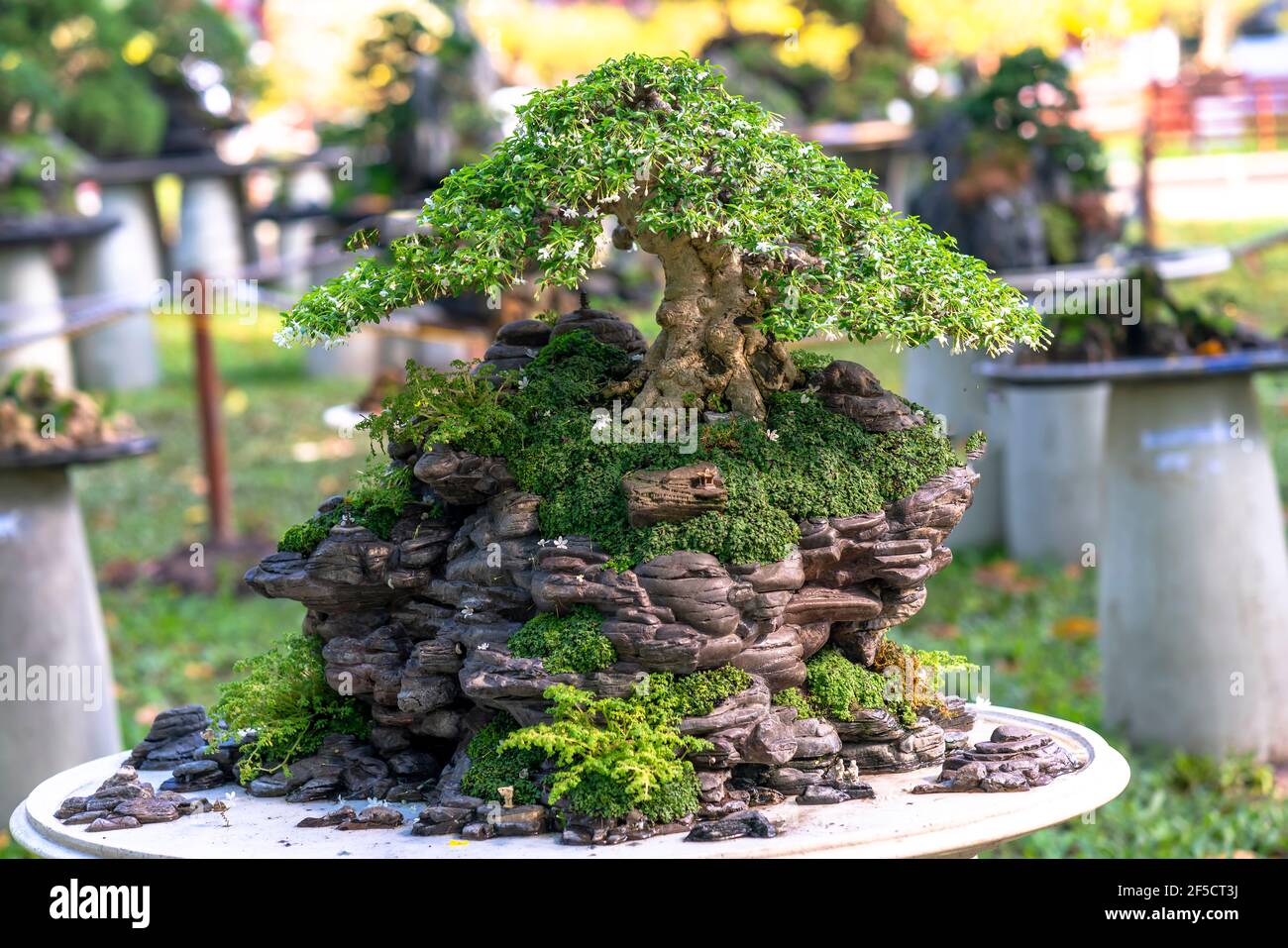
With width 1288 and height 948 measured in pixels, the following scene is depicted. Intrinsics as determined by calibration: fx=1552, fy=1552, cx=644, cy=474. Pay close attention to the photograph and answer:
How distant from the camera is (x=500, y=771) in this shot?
3.38m

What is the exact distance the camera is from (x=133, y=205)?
1711cm

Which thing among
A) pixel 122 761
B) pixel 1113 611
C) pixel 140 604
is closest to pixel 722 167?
pixel 122 761

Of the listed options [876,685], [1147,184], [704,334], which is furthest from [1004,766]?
[1147,184]

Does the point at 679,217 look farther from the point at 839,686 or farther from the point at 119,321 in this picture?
the point at 119,321

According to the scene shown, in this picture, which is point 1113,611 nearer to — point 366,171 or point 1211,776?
point 1211,776

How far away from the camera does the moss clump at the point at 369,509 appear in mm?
3688

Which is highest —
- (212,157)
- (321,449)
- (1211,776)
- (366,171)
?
(212,157)

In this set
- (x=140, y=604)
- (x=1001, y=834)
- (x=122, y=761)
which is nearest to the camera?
(x=1001, y=834)

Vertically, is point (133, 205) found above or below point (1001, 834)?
above

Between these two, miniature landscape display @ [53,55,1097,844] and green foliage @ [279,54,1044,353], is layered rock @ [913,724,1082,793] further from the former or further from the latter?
green foliage @ [279,54,1044,353]

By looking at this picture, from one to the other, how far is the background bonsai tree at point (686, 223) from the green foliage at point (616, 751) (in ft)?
2.55

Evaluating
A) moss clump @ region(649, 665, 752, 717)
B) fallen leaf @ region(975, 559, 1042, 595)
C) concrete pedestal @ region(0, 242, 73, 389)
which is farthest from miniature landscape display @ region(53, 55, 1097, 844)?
concrete pedestal @ region(0, 242, 73, 389)

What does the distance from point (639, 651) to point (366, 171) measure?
850 centimetres

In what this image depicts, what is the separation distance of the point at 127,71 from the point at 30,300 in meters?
4.04
